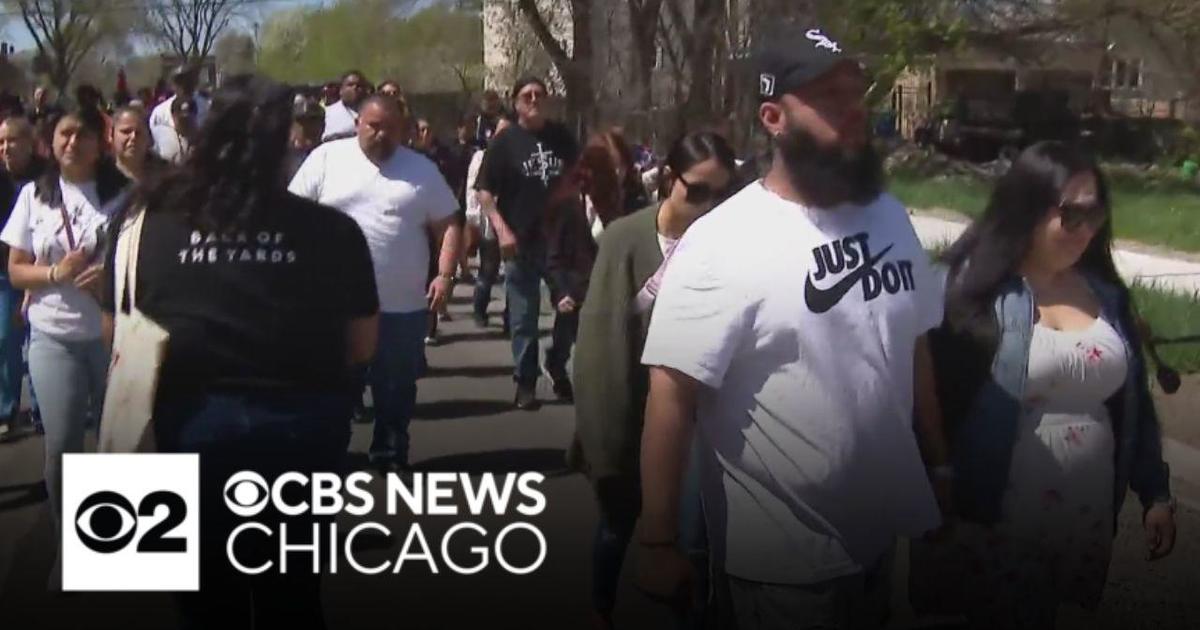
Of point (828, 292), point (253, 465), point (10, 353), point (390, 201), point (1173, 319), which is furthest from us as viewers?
point (10, 353)

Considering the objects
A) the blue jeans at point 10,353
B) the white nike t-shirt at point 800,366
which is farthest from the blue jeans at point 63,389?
the white nike t-shirt at point 800,366

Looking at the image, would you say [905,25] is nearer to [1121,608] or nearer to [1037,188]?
[1037,188]

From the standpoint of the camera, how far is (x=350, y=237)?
9.42ft

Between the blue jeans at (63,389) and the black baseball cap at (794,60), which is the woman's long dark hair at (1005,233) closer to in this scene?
the black baseball cap at (794,60)

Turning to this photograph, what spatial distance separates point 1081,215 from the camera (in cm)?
307

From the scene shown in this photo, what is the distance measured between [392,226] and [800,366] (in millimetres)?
681

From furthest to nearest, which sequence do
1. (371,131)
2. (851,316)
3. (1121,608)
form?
(1121,608), (371,131), (851,316)

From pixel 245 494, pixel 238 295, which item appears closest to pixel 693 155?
pixel 238 295

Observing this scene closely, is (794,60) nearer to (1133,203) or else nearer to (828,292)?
(828,292)

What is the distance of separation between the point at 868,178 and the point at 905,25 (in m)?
0.29

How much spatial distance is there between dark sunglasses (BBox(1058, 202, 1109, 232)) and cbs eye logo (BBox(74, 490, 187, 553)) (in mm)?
1459

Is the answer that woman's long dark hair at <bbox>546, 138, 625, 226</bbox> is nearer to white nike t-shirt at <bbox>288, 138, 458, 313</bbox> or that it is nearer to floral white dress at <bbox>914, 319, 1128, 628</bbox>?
white nike t-shirt at <bbox>288, 138, 458, 313</bbox>

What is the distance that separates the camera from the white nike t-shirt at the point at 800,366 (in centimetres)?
276

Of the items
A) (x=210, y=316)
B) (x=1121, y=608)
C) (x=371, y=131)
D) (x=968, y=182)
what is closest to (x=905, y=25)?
(x=968, y=182)
